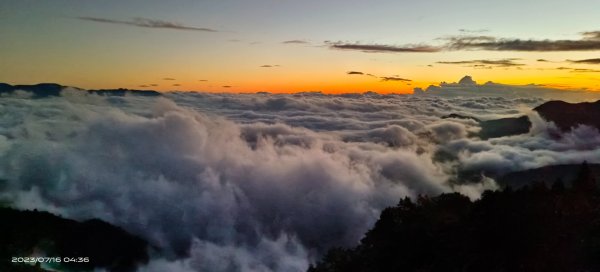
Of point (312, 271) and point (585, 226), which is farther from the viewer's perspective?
point (312, 271)

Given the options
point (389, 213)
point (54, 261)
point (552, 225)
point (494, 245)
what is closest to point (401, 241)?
point (389, 213)

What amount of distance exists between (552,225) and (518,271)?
573 centimetres

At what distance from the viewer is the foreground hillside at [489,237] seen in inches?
1407

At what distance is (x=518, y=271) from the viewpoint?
34812 millimetres

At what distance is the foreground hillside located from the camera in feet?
117

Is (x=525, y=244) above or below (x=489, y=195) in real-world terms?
below

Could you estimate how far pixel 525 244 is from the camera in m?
35.4

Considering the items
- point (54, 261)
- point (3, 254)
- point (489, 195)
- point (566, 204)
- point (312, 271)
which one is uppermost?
point (489, 195)

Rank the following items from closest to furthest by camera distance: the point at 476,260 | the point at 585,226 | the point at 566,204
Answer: the point at 476,260 → the point at 585,226 → the point at 566,204

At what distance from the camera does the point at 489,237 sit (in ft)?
122

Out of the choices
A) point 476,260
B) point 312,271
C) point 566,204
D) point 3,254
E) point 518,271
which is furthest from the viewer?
point 3,254

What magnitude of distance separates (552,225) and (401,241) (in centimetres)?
1432

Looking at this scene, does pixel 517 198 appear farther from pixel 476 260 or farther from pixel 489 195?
pixel 476 260

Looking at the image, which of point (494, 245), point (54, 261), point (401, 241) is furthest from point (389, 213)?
point (54, 261)
